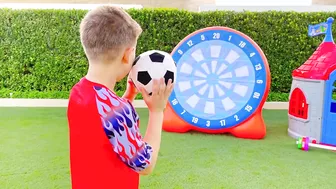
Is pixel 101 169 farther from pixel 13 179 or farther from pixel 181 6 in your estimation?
pixel 181 6

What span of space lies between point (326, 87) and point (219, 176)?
6.58ft

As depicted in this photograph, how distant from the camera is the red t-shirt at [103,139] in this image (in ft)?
4.18

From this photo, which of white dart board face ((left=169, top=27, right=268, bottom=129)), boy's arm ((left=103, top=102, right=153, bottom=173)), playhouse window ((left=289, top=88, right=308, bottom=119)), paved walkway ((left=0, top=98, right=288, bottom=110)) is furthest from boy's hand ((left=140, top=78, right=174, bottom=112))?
paved walkway ((left=0, top=98, right=288, bottom=110))

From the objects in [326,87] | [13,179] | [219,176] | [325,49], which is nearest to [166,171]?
[219,176]

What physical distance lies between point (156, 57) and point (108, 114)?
1.49ft

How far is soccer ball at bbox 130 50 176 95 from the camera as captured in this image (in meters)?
1.49

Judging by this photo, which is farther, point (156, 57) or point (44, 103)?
point (44, 103)

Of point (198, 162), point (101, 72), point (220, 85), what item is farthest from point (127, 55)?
point (220, 85)

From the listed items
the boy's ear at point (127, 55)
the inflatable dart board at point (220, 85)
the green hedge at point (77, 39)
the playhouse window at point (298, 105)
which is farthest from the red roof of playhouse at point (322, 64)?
the boy's ear at point (127, 55)

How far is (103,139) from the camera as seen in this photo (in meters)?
1.30

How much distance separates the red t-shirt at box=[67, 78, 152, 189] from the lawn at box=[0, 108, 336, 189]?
4.96 ft

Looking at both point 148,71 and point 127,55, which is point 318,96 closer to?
point 148,71

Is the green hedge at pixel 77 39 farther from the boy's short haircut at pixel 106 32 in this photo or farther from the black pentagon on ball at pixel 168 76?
the boy's short haircut at pixel 106 32

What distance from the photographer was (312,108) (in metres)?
4.24
